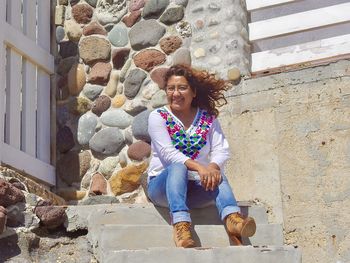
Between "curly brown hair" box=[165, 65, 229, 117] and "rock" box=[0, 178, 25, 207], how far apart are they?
1.02m

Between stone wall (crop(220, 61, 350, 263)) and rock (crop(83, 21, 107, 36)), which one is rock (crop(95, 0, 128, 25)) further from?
stone wall (crop(220, 61, 350, 263))

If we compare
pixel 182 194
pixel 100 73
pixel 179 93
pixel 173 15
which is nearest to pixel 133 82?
pixel 100 73

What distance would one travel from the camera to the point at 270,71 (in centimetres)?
612

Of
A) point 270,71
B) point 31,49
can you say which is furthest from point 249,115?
point 31,49

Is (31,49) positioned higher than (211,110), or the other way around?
(31,49)

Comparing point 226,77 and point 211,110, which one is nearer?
point 211,110

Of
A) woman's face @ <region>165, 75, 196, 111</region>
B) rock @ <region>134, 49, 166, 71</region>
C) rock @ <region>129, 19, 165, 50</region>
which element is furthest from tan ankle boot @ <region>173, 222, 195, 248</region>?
rock @ <region>129, 19, 165, 50</region>

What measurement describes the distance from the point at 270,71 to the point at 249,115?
1.07 ft

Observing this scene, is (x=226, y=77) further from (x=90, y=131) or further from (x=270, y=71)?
→ (x=90, y=131)

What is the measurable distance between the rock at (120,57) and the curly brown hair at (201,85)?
127 cm

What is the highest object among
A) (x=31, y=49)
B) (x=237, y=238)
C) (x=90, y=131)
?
(x=31, y=49)

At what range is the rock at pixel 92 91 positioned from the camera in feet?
21.9

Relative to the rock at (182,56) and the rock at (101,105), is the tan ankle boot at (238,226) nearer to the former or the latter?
the rock at (182,56)

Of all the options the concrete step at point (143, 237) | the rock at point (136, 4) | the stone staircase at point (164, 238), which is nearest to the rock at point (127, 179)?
the stone staircase at point (164, 238)
